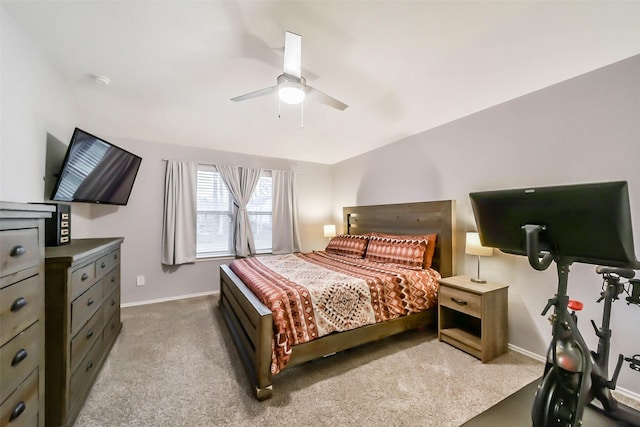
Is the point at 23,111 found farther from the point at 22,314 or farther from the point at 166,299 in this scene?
the point at 166,299

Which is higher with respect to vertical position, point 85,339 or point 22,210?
point 22,210

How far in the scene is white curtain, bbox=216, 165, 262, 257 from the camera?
13.3ft

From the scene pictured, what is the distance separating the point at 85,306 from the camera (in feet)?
5.41

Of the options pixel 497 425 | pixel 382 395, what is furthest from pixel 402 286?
pixel 497 425

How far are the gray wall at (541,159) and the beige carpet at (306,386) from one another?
58 centimetres

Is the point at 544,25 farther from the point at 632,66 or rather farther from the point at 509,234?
the point at 509,234

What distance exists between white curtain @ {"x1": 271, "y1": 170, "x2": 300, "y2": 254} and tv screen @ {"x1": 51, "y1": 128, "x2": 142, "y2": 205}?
81.5 inches


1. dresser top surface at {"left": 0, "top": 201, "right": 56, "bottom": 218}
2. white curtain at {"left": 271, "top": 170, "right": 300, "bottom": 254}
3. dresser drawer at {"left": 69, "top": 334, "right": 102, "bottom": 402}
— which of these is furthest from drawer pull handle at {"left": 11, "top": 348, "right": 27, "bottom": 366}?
white curtain at {"left": 271, "top": 170, "right": 300, "bottom": 254}

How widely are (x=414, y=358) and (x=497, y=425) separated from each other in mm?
965

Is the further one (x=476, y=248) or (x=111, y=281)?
(x=476, y=248)

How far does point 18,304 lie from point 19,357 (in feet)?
0.68

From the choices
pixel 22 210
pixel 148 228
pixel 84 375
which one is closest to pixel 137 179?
pixel 148 228

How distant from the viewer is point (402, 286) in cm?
245

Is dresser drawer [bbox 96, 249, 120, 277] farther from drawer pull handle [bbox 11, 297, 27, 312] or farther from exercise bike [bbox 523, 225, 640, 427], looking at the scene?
exercise bike [bbox 523, 225, 640, 427]
